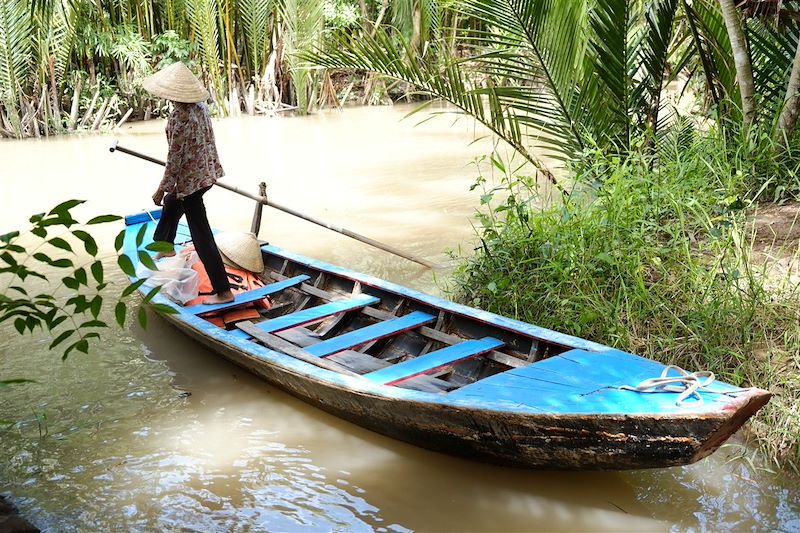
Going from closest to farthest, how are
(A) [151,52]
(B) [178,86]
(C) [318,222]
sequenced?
(B) [178,86], (C) [318,222], (A) [151,52]

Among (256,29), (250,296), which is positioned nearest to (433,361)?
(250,296)

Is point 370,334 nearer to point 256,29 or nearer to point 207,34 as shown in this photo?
point 207,34

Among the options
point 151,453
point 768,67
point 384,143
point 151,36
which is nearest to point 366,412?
point 151,453

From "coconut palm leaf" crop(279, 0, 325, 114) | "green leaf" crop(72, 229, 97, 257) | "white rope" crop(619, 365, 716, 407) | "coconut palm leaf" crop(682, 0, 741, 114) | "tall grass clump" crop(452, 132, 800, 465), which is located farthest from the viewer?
"coconut palm leaf" crop(279, 0, 325, 114)

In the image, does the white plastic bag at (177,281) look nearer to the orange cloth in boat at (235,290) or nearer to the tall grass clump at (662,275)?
the orange cloth in boat at (235,290)

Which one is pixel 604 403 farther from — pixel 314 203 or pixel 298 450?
pixel 314 203

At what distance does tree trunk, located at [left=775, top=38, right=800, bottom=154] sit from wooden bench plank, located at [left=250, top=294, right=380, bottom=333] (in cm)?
257

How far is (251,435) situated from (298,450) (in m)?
0.29

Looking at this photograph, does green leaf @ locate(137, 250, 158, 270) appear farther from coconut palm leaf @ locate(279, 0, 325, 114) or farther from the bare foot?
Result: coconut palm leaf @ locate(279, 0, 325, 114)

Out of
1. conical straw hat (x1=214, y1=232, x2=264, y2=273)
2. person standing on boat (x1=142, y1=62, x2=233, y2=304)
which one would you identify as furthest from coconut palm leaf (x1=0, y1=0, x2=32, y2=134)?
person standing on boat (x1=142, y1=62, x2=233, y2=304)

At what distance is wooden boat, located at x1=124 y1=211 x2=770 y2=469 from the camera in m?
2.98

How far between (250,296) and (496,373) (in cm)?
173

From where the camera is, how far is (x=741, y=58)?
496cm

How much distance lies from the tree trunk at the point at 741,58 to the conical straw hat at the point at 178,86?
3052 millimetres
